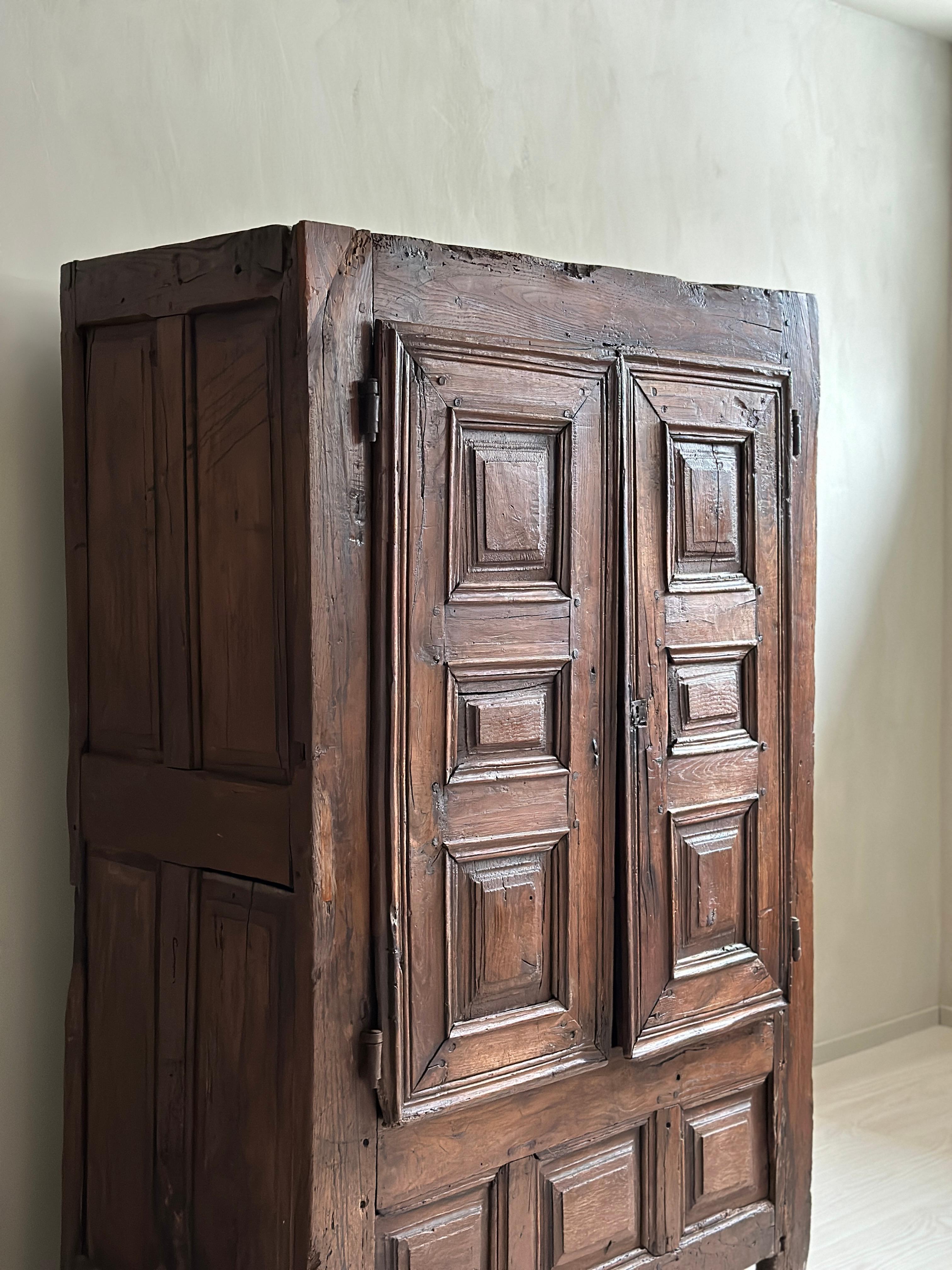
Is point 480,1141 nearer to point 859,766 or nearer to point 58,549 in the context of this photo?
point 58,549

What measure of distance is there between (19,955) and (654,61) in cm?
260

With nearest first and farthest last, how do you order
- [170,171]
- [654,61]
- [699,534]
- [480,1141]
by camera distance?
[480,1141]
[699,534]
[170,171]
[654,61]

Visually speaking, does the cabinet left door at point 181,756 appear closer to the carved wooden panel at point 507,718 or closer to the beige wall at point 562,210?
the beige wall at point 562,210

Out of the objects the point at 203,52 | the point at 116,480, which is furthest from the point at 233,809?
the point at 203,52

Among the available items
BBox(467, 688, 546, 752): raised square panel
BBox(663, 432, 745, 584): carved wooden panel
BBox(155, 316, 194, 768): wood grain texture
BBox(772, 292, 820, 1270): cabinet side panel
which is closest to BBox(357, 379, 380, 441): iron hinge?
BBox(155, 316, 194, 768): wood grain texture

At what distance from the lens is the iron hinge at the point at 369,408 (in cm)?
195

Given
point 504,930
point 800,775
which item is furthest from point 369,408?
point 800,775

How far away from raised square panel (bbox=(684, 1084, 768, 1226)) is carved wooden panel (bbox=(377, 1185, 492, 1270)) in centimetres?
46

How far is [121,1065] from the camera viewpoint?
227 cm

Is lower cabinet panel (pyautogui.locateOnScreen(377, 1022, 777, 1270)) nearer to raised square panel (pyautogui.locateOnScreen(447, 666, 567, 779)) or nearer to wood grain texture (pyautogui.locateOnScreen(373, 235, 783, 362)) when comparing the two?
raised square panel (pyautogui.locateOnScreen(447, 666, 567, 779))

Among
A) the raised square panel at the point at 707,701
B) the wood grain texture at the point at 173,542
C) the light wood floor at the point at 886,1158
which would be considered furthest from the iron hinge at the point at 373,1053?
the light wood floor at the point at 886,1158

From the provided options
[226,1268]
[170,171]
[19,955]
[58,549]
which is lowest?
[226,1268]

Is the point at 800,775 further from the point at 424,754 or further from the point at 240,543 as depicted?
the point at 240,543

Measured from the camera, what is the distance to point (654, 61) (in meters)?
3.35
